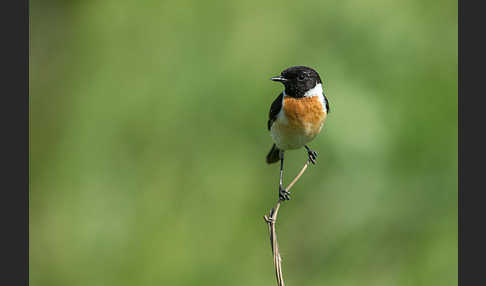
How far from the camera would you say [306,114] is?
3.69 meters

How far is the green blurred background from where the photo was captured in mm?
5387

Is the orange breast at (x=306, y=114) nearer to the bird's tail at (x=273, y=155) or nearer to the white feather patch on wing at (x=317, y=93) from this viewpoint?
the white feather patch on wing at (x=317, y=93)

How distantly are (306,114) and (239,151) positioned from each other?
2039 mm

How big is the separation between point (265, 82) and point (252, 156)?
0.74m

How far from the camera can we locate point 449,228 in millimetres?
5445

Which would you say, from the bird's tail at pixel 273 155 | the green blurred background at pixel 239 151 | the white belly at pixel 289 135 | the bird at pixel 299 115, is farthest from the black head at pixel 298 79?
the green blurred background at pixel 239 151

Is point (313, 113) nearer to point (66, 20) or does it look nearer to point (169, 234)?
point (169, 234)

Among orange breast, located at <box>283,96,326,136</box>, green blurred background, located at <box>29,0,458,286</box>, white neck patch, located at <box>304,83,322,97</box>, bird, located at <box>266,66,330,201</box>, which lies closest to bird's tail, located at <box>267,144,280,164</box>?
bird, located at <box>266,66,330,201</box>

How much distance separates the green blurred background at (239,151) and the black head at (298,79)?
1.84 metres

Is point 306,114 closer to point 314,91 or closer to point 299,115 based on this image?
point 299,115

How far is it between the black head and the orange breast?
0.07 meters

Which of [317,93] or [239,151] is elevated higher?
[317,93]

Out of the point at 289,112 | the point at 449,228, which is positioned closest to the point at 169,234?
the point at 289,112

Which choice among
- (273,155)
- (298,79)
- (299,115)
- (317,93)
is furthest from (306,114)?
(273,155)
